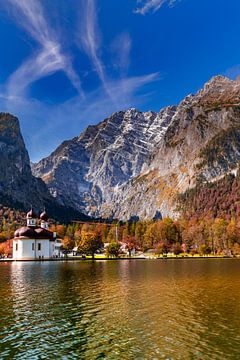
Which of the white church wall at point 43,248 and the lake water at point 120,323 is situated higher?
the white church wall at point 43,248

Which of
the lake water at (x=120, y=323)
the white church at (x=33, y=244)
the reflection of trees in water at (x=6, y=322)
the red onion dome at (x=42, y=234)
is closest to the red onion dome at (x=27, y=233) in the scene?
the white church at (x=33, y=244)

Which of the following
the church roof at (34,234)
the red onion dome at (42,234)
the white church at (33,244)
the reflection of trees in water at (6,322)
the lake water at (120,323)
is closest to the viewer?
the lake water at (120,323)

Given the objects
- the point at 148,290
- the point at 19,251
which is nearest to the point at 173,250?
the point at 19,251

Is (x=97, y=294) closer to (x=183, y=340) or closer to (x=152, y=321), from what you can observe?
(x=152, y=321)

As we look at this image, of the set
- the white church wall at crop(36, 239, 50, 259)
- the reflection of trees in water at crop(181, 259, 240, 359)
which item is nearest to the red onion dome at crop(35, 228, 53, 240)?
the white church wall at crop(36, 239, 50, 259)

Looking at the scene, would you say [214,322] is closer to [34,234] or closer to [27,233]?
[34,234]

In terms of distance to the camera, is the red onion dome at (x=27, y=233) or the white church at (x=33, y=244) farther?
the red onion dome at (x=27, y=233)

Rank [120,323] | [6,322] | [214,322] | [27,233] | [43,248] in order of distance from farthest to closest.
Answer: [43,248], [27,233], [6,322], [214,322], [120,323]

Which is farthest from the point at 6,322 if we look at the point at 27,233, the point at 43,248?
the point at 27,233

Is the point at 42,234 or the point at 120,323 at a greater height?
the point at 42,234

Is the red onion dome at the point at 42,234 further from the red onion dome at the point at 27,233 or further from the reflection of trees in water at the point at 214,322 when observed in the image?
the reflection of trees in water at the point at 214,322

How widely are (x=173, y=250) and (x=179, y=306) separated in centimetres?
14820

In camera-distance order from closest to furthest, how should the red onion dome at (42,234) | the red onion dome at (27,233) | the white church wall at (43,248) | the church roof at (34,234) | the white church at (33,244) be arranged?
the white church at (33,244), the red onion dome at (27,233), the white church wall at (43,248), the church roof at (34,234), the red onion dome at (42,234)

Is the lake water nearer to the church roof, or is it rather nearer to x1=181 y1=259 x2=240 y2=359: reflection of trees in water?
x1=181 y1=259 x2=240 y2=359: reflection of trees in water
